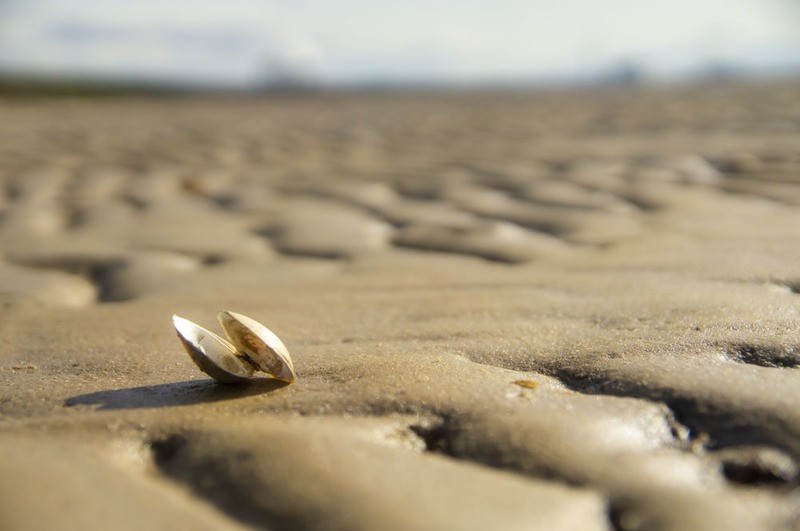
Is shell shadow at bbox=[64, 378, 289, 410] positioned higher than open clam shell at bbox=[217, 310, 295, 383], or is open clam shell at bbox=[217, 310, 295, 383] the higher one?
open clam shell at bbox=[217, 310, 295, 383]

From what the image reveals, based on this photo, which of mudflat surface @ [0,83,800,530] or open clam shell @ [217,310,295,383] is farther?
open clam shell @ [217,310,295,383]

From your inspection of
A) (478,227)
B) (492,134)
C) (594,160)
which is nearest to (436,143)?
(492,134)

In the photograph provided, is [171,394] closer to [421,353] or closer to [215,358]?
[215,358]

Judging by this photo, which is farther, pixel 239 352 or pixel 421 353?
pixel 421 353

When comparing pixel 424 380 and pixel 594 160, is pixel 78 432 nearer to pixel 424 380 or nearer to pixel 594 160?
pixel 424 380

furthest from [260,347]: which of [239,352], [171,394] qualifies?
[171,394]
